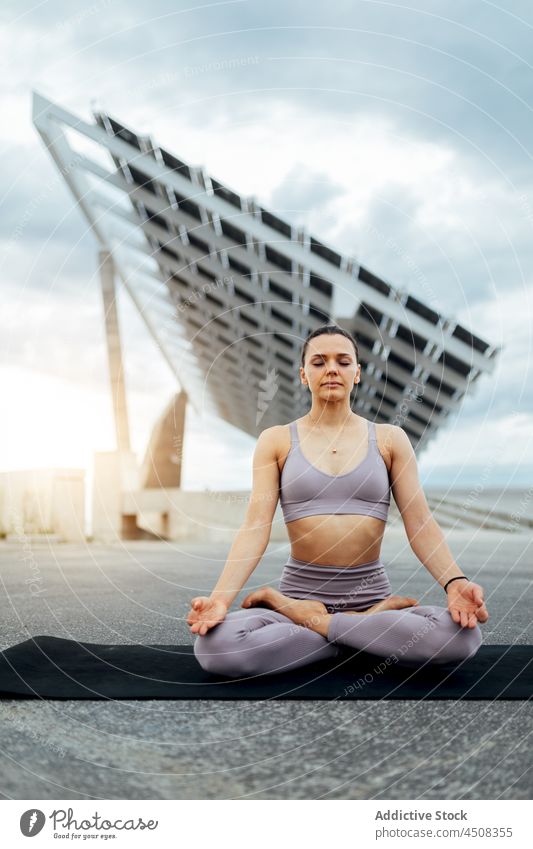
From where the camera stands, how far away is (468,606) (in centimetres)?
241

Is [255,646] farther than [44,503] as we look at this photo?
No

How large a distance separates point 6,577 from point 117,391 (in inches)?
672

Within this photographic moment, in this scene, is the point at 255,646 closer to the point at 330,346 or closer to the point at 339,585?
the point at 339,585

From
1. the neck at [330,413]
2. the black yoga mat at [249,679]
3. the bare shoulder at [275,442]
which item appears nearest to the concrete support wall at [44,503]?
the black yoga mat at [249,679]

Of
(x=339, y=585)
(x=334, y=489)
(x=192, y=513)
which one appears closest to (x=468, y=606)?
(x=339, y=585)

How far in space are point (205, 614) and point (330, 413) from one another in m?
0.87

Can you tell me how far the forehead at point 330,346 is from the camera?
9.12ft

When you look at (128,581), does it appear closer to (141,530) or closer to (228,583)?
(228,583)

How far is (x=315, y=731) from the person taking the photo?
2.04m

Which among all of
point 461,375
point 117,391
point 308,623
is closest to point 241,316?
Answer: point 461,375

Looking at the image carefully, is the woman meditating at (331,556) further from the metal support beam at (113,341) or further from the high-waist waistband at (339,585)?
the metal support beam at (113,341)

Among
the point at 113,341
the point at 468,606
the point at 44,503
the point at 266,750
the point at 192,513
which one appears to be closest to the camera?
the point at 266,750

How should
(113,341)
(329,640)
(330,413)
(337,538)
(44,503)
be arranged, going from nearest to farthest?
1. (329,640)
2. (337,538)
3. (330,413)
4. (44,503)
5. (113,341)
